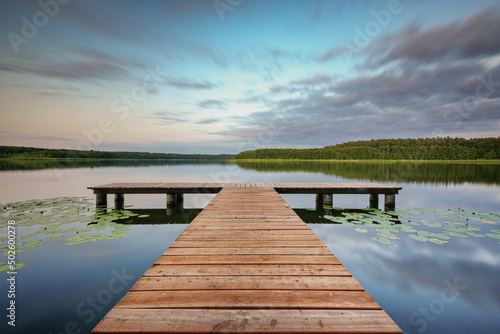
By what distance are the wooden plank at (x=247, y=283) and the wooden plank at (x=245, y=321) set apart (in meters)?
0.29

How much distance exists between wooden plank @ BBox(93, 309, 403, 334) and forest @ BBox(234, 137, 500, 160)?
67600 mm

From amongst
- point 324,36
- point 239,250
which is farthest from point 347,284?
point 324,36

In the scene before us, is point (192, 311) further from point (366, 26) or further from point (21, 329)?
point (366, 26)

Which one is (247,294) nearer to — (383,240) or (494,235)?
(383,240)

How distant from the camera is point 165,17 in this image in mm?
11133

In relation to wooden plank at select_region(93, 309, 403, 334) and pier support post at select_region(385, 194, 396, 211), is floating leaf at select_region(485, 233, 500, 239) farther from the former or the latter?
wooden plank at select_region(93, 309, 403, 334)

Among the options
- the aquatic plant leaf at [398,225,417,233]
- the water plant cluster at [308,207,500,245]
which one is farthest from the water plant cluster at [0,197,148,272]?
the aquatic plant leaf at [398,225,417,233]

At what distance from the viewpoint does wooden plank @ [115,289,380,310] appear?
57.6 inches

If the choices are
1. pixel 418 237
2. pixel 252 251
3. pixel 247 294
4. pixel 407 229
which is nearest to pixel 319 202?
pixel 407 229

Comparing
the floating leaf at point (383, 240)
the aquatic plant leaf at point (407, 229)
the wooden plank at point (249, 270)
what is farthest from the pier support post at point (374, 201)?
the wooden plank at point (249, 270)

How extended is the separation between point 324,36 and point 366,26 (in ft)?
21.9

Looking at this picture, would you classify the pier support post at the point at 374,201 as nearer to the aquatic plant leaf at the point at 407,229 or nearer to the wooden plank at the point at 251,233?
the aquatic plant leaf at the point at 407,229

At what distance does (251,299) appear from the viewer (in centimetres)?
154

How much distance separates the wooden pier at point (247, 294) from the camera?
1.27 m
